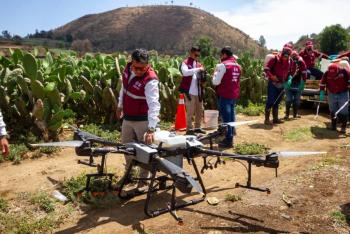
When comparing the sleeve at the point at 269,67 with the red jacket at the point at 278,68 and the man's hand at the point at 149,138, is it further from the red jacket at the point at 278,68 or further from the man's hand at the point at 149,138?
the man's hand at the point at 149,138

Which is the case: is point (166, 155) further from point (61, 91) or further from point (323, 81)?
point (323, 81)

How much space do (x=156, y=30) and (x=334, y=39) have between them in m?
78.5

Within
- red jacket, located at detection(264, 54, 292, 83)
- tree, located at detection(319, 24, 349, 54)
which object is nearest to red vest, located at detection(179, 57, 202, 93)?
red jacket, located at detection(264, 54, 292, 83)

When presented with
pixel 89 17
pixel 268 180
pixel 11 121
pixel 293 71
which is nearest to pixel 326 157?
pixel 268 180

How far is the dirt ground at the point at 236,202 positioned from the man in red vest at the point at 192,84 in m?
1.96

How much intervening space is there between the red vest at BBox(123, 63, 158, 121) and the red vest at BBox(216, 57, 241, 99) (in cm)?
267

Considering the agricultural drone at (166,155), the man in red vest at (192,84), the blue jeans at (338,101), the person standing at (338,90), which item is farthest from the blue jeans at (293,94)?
the agricultural drone at (166,155)

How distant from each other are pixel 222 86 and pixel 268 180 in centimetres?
229

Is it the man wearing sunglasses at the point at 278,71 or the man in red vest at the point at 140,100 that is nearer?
the man in red vest at the point at 140,100

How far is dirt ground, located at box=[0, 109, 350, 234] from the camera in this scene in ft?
15.4

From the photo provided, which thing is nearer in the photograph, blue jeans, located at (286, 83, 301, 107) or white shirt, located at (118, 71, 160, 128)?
white shirt, located at (118, 71, 160, 128)

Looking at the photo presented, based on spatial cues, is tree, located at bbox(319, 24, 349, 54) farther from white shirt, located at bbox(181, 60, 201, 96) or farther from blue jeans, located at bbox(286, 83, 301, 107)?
white shirt, located at bbox(181, 60, 201, 96)

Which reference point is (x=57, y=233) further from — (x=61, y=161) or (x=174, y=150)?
(x=61, y=161)

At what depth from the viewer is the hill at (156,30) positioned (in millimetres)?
102312
